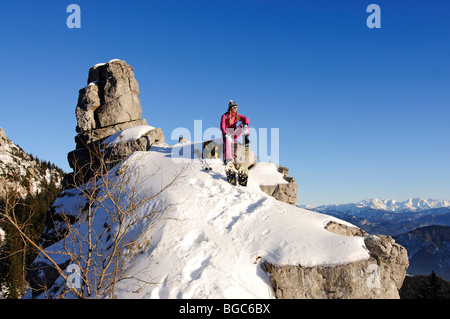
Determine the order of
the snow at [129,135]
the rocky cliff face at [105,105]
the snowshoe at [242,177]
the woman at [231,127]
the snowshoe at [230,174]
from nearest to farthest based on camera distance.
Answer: the snowshoe at [230,174] < the snowshoe at [242,177] < the woman at [231,127] < the snow at [129,135] < the rocky cliff face at [105,105]

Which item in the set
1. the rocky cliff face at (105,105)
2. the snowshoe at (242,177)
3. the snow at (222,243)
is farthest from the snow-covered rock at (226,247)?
the rocky cliff face at (105,105)

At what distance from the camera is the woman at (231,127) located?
17.7 metres

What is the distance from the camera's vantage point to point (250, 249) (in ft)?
35.2

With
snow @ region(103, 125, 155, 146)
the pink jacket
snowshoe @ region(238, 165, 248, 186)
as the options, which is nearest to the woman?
the pink jacket

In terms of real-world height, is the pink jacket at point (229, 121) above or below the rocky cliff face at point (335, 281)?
above

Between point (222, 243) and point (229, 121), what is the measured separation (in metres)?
9.18

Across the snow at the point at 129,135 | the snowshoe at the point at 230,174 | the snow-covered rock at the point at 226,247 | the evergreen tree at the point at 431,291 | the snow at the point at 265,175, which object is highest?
the snow at the point at 129,135

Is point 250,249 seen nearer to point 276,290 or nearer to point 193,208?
point 276,290

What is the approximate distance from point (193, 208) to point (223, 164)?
535 cm

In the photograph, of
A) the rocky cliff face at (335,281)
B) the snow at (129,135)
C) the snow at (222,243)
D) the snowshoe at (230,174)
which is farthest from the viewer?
the snow at (129,135)

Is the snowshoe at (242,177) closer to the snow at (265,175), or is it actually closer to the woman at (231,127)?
the woman at (231,127)

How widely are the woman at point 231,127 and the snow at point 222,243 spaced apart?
322 cm

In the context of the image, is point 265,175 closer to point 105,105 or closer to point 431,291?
point 105,105

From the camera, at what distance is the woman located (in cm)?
1767
